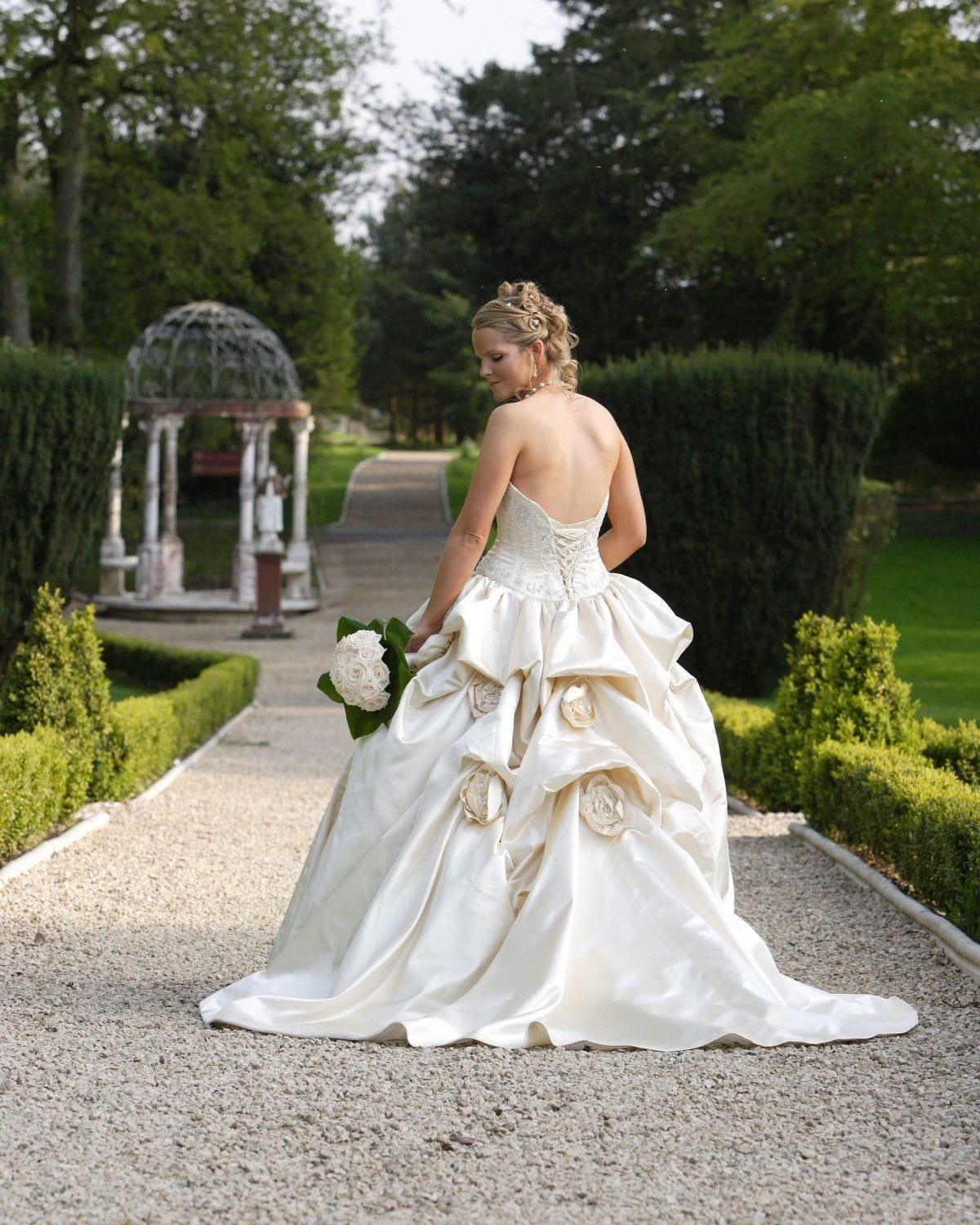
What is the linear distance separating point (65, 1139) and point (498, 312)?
2363mm

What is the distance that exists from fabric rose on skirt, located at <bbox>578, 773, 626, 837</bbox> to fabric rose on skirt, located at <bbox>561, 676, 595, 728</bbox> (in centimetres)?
17

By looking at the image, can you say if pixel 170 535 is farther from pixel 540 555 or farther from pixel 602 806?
pixel 602 806

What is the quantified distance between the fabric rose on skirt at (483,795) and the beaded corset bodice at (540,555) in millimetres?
568

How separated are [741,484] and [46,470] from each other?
5899 millimetres

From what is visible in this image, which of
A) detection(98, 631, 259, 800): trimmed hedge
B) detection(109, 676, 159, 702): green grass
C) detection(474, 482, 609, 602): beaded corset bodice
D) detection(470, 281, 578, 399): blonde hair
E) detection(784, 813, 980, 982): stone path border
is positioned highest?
detection(470, 281, 578, 399): blonde hair

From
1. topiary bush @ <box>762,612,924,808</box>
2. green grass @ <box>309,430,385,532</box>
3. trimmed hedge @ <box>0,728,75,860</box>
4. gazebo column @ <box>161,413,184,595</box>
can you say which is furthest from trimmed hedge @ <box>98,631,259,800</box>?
green grass @ <box>309,430,385,532</box>

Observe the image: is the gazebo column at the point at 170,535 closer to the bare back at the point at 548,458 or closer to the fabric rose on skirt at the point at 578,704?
the bare back at the point at 548,458

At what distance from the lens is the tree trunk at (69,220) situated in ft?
72.4

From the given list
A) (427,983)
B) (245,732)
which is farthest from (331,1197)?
(245,732)

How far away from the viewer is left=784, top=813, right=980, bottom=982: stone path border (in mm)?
4480

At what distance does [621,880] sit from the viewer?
3746 millimetres

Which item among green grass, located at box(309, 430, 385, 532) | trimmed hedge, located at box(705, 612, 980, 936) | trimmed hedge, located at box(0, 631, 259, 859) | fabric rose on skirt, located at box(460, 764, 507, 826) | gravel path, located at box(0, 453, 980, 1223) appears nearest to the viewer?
gravel path, located at box(0, 453, 980, 1223)

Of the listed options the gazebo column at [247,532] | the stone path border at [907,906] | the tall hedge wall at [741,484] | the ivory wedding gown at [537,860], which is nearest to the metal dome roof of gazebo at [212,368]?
the gazebo column at [247,532]

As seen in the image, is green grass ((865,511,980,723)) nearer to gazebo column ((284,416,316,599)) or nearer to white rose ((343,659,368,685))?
white rose ((343,659,368,685))
